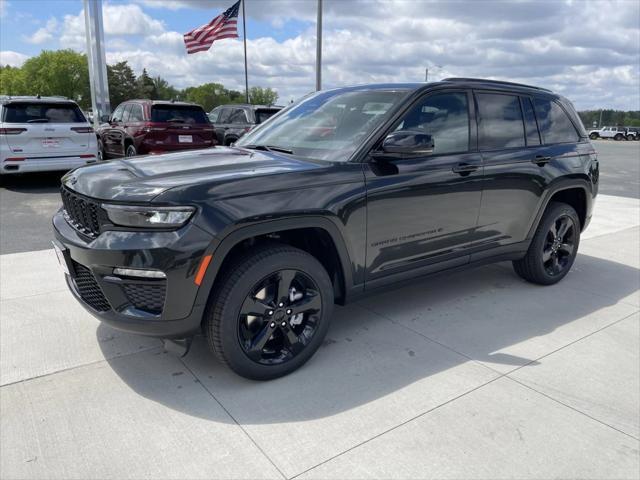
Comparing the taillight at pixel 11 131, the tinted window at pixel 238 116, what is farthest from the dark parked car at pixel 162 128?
the taillight at pixel 11 131

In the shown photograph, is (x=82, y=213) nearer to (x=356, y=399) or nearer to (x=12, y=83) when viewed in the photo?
(x=356, y=399)

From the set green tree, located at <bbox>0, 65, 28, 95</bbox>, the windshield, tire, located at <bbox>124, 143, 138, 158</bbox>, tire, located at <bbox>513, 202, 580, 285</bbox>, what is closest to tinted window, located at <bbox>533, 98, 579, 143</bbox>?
tire, located at <bbox>513, 202, 580, 285</bbox>

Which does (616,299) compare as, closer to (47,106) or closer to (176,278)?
(176,278)

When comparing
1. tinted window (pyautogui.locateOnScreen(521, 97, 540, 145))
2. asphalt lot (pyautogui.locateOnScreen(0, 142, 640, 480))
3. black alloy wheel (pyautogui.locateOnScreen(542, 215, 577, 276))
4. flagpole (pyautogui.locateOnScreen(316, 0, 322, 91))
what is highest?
flagpole (pyautogui.locateOnScreen(316, 0, 322, 91))

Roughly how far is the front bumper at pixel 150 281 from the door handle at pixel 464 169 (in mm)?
1984

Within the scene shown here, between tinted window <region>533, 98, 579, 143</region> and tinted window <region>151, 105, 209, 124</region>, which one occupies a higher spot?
tinted window <region>151, 105, 209, 124</region>

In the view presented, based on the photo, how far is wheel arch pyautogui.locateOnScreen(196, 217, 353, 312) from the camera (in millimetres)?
2633

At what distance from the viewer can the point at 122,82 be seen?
96750mm

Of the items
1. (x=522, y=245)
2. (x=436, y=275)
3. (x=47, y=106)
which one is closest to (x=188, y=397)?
(x=436, y=275)

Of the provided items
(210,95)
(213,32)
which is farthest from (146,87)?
(213,32)

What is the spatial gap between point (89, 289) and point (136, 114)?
9.66m

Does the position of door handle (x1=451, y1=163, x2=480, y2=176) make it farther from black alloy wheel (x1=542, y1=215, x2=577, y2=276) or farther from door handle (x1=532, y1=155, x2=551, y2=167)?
black alloy wheel (x1=542, y1=215, x2=577, y2=276)

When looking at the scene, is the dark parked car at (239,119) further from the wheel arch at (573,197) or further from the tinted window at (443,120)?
the tinted window at (443,120)

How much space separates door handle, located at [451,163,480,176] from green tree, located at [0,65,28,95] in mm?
106311
